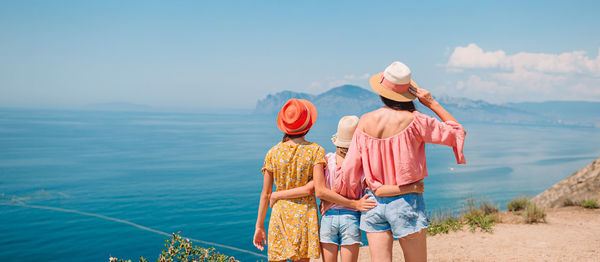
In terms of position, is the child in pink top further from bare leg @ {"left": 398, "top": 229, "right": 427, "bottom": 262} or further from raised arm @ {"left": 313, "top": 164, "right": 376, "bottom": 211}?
bare leg @ {"left": 398, "top": 229, "right": 427, "bottom": 262}

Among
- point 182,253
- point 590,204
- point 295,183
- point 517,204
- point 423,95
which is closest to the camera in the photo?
point 423,95

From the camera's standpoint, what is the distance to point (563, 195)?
1065 cm

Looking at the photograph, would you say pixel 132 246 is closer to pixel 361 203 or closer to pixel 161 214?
pixel 161 214

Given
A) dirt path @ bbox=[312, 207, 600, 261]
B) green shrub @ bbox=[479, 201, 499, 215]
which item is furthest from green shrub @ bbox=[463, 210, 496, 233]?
green shrub @ bbox=[479, 201, 499, 215]

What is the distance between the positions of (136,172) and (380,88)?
58.2 meters

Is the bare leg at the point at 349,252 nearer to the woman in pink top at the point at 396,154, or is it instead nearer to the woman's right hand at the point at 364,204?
the woman in pink top at the point at 396,154

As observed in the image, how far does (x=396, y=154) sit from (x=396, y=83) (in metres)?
0.48

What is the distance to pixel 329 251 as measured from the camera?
306 cm

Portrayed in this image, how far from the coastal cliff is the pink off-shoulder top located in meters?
9.04

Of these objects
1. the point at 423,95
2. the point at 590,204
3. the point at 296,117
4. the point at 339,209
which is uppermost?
the point at 423,95

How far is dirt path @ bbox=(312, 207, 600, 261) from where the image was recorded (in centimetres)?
600

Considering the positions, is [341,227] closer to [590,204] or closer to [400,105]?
[400,105]

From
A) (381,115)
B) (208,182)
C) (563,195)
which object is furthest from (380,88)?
(208,182)

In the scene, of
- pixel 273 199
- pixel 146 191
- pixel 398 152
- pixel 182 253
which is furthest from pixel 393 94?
pixel 146 191
